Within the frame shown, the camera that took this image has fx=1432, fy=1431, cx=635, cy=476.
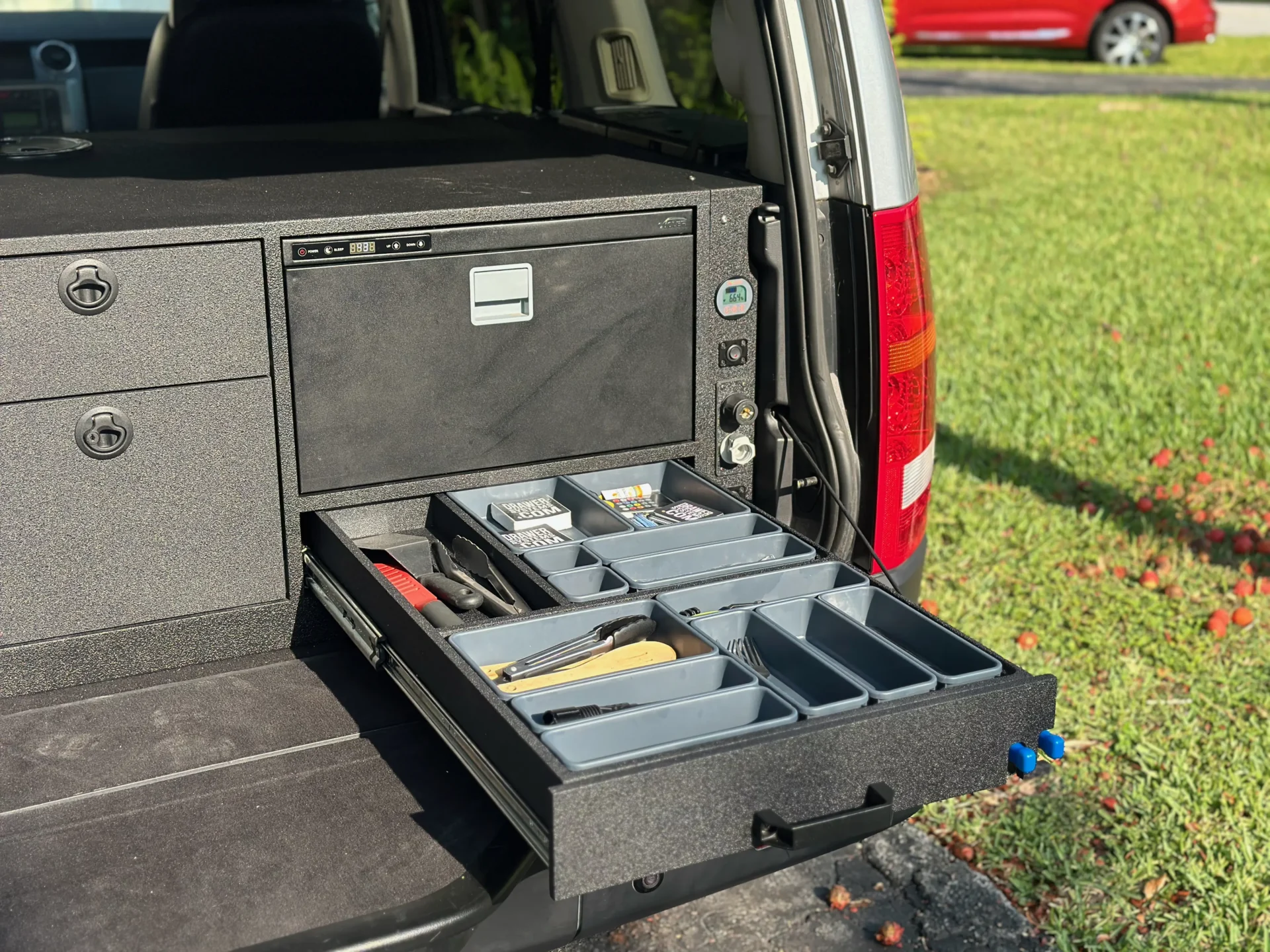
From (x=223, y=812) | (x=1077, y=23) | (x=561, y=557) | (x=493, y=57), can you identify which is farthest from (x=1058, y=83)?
(x=223, y=812)

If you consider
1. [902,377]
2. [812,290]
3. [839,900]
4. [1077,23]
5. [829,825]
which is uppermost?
[1077,23]

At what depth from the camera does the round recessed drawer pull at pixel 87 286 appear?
1988 millimetres

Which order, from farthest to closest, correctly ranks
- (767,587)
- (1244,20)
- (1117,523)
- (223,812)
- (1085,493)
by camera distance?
(1244,20) → (1085,493) → (1117,523) → (767,587) → (223,812)

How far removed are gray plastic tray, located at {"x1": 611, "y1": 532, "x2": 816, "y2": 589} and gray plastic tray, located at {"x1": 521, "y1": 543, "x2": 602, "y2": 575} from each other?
76 mm

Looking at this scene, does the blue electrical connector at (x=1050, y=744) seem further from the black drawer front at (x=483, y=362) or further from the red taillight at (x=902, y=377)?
the black drawer front at (x=483, y=362)

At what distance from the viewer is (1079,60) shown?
55.1 ft

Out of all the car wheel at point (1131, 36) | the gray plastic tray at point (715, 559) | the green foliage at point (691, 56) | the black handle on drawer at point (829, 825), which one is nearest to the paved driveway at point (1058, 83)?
the car wheel at point (1131, 36)

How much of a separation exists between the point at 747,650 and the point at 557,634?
0.88 feet

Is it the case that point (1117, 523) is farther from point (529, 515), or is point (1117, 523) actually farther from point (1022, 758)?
point (1022, 758)

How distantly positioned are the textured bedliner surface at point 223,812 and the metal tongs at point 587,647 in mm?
191

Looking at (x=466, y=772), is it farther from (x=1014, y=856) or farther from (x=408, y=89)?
(x=408, y=89)

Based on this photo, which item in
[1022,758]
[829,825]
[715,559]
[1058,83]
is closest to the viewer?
[829,825]

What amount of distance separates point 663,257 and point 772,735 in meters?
1.00

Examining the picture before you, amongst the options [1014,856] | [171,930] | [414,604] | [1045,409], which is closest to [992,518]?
[1045,409]
